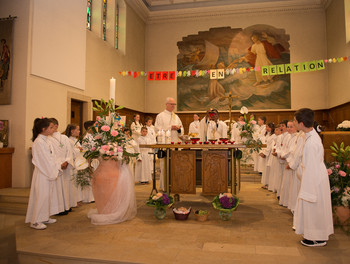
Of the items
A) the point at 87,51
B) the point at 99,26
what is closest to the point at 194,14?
the point at 99,26

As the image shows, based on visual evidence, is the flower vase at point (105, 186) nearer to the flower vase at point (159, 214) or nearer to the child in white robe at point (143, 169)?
the flower vase at point (159, 214)

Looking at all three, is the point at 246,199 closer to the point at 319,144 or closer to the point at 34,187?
the point at 319,144

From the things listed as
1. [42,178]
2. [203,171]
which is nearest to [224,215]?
[203,171]

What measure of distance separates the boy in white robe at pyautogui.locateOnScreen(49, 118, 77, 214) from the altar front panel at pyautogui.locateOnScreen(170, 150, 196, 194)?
1.97 m

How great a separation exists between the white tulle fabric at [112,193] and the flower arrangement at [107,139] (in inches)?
8.0

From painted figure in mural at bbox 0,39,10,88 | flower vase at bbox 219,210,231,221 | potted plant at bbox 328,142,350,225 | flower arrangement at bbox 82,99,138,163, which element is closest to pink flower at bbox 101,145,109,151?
flower arrangement at bbox 82,99,138,163

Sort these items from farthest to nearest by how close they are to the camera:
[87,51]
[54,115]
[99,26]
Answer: [99,26], [87,51], [54,115]

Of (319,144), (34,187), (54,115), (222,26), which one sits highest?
(222,26)

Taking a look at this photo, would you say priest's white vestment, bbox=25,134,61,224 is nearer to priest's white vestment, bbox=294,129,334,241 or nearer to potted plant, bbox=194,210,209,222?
potted plant, bbox=194,210,209,222

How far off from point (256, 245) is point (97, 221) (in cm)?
239

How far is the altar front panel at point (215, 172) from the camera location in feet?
18.1

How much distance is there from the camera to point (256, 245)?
11.5 ft

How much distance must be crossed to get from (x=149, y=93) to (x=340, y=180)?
514 inches

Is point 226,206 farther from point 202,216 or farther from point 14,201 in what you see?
point 14,201
